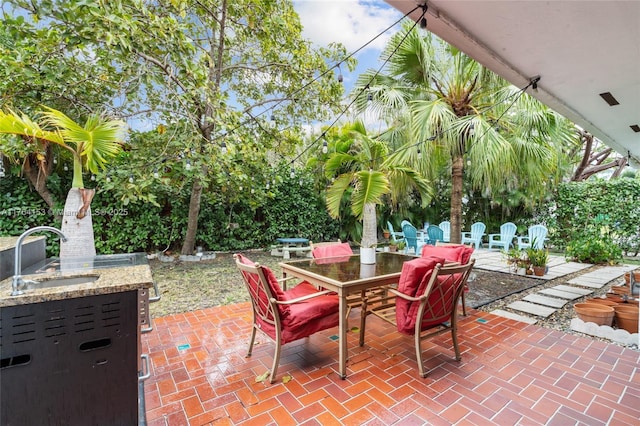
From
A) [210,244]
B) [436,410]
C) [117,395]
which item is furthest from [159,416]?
[210,244]

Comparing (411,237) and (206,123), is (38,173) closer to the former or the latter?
(206,123)

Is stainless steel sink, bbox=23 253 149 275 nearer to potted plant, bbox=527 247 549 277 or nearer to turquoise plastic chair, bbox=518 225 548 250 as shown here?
potted plant, bbox=527 247 549 277

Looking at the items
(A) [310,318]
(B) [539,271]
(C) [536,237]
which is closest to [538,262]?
(B) [539,271]

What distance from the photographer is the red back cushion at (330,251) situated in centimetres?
361

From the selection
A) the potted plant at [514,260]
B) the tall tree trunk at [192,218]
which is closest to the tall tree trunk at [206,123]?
the tall tree trunk at [192,218]

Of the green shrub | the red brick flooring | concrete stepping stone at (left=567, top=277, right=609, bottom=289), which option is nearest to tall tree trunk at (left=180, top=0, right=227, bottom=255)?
the red brick flooring

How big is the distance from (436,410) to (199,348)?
202 cm

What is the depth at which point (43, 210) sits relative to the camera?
19.1 ft

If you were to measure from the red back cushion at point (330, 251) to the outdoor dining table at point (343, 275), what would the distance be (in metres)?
0.19

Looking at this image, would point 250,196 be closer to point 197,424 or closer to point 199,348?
point 199,348

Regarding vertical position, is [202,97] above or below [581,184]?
above

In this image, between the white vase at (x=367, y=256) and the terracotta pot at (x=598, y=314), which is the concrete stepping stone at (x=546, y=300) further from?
the white vase at (x=367, y=256)

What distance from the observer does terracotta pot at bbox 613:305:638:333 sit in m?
2.91

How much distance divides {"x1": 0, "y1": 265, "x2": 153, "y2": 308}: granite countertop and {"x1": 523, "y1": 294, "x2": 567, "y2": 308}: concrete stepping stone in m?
4.57
